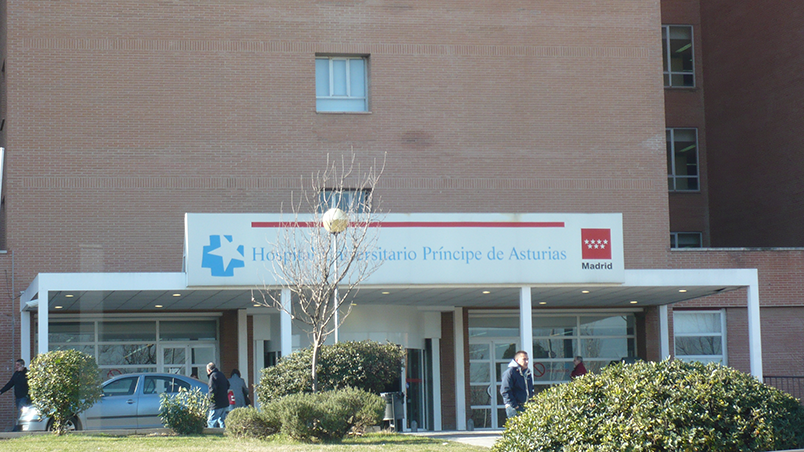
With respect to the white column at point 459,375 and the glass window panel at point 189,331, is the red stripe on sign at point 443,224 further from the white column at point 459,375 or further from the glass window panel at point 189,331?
the glass window panel at point 189,331

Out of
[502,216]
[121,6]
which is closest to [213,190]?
[121,6]

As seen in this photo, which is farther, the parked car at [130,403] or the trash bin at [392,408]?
the parked car at [130,403]

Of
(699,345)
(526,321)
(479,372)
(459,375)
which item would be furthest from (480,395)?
(526,321)

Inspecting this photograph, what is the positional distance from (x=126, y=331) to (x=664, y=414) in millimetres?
18337

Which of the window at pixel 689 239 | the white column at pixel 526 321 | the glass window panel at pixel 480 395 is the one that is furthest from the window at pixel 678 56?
the white column at pixel 526 321

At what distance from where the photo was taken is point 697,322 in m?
26.0

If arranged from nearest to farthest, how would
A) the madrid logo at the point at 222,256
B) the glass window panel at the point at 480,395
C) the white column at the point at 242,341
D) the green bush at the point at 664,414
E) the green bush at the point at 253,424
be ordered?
1. the green bush at the point at 664,414
2. the green bush at the point at 253,424
3. the madrid logo at the point at 222,256
4. the white column at the point at 242,341
5. the glass window panel at the point at 480,395

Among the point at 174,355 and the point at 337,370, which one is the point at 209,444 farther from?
the point at 174,355

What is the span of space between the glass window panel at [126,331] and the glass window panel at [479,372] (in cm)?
804

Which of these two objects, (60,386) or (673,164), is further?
(673,164)

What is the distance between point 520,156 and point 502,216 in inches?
270

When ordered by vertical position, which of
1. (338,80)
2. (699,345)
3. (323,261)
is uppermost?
(338,80)

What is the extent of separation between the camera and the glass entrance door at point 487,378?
25.5 meters

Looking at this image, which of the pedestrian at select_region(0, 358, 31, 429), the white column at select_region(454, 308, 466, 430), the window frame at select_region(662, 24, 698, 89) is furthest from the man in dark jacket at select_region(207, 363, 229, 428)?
the window frame at select_region(662, 24, 698, 89)
